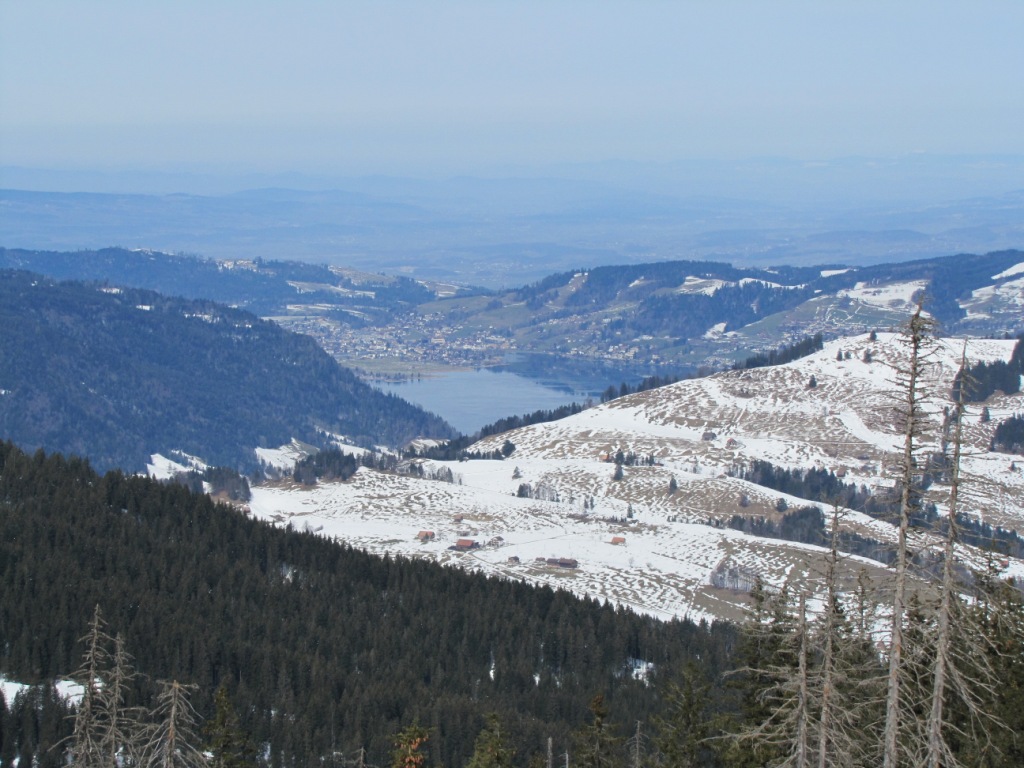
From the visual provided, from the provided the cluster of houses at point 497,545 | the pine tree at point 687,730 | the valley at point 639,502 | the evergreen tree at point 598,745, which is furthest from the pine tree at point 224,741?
the cluster of houses at point 497,545

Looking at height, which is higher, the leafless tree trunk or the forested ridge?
the leafless tree trunk

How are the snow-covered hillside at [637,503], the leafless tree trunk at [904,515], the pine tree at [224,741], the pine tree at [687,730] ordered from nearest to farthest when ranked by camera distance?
the leafless tree trunk at [904,515], the pine tree at [687,730], the pine tree at [224,741], the snow-covered hillside at [637,503]

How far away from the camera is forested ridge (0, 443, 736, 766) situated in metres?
57.5

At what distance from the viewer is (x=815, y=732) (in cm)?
2398

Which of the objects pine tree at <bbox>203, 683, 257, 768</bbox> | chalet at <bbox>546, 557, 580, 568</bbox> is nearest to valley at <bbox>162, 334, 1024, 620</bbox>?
chalet at <bbox>546, 557, 580, 568</bbox>

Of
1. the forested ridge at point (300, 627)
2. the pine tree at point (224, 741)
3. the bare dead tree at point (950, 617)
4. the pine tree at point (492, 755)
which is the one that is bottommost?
the forested ridge at point (300, 627)

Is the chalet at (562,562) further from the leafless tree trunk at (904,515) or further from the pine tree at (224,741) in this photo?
the leafless tree trunk at (904,515)

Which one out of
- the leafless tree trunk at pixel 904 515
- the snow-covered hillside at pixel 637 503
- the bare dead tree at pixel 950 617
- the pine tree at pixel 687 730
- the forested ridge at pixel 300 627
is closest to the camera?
the leafless tree trunk at pixel 904 515

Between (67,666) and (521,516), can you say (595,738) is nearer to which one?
(67,666)

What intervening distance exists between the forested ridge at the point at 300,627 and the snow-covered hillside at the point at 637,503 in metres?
19.2

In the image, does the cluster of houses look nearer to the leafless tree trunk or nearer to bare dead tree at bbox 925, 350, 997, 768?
bare dead tree at bbox 925, 350, 997, 768

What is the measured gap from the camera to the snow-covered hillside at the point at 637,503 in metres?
117

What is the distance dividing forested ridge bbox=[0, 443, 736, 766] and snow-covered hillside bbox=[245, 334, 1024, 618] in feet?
62.8

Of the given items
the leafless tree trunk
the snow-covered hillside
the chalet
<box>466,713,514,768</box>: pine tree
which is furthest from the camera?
the chalet
